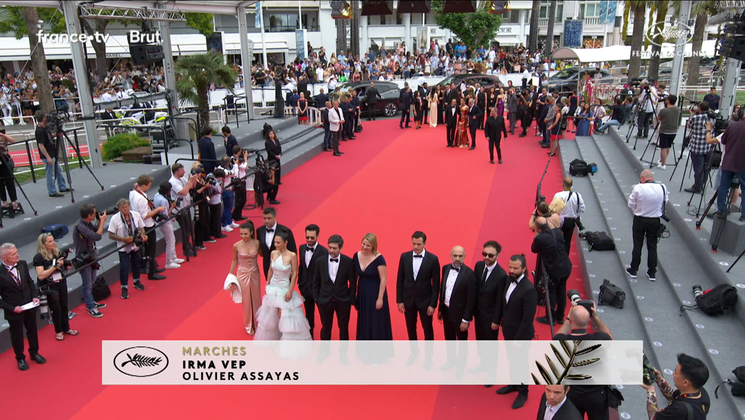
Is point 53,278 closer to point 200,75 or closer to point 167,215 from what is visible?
point 167,215

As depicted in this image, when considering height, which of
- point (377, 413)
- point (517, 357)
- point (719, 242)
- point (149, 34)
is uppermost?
point (149, 34)

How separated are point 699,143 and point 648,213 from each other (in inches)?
125

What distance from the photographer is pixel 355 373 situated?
594 cm

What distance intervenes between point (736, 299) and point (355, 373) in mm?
4208

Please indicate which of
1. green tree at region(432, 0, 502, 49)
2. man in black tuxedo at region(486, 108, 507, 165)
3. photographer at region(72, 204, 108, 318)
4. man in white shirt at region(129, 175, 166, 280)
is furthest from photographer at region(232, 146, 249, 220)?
green tree at region(432, 0, 502, 49)

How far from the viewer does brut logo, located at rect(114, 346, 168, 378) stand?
5.80 meters

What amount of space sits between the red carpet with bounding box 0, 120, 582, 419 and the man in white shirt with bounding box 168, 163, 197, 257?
1.08 ft

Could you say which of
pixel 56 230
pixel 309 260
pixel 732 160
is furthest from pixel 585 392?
pixel 56 230

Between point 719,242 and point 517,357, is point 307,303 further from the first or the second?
point 719,242

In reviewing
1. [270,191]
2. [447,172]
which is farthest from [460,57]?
[270,191]

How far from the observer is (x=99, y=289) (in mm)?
7527

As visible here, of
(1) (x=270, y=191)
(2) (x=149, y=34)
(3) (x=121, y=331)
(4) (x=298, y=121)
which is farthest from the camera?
(4) (x=298, y=121)

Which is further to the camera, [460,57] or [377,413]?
[460,57]

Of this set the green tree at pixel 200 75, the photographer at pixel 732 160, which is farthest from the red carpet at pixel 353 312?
the green tree at pixel 200 75
